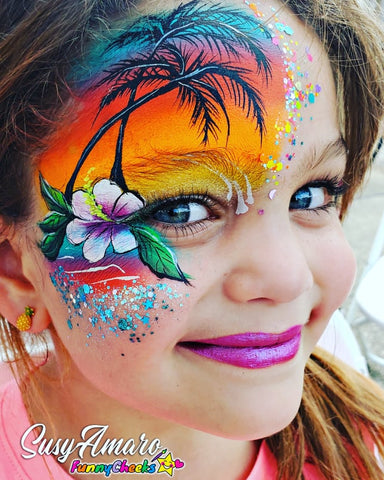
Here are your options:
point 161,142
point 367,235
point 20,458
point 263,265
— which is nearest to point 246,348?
point 263,265

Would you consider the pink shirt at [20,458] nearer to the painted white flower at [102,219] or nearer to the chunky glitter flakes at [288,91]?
the painted white flower at [102,219]

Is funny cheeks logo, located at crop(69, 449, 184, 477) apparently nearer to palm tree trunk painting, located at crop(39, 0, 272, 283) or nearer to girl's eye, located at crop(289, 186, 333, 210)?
palm tree trunk painting, located at crop(39, 0, 272, 283)

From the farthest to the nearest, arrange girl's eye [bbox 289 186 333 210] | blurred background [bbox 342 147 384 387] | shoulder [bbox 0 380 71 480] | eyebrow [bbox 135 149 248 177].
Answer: blurred background [bbox 342 147 384 387] < shoulder [bbox 0 380 71 480] < girl's eye [bbox 289 186 333 210] < eyebrow [bbox 135 149 248 177]

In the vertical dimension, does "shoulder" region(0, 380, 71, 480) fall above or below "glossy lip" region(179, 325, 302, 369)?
below

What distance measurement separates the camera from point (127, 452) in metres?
1.10

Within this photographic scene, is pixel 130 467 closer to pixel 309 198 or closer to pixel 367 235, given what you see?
pixel 309 198

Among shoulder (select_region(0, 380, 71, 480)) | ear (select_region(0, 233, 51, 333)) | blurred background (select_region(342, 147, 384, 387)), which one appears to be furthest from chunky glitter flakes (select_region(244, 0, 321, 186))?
blurred background (select_region(342, 147, 384, 387))

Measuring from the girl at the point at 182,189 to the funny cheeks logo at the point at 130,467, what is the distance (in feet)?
0.81

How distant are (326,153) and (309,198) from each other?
0.29 feet

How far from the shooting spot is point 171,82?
82 cm

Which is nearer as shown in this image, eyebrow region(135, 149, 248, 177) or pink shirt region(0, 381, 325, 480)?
eyebrow region(135, 149, 248, 177)

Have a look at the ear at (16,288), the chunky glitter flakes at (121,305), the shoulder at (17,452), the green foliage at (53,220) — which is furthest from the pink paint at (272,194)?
the shoulder at (17,452)

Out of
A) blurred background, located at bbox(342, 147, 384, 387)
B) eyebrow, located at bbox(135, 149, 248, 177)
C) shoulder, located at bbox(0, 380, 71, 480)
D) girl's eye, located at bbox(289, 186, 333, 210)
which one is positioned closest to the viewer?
eyebrow, located at bbox(135, 149, 248, 177)

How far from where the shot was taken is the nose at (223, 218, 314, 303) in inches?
33.1
